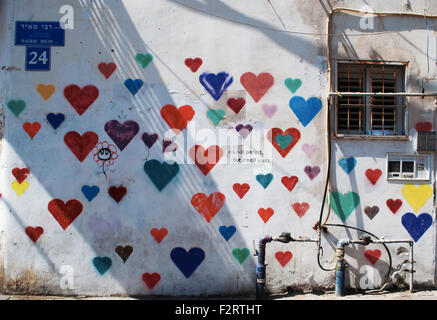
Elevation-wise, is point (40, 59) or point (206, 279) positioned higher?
point (40, 59)

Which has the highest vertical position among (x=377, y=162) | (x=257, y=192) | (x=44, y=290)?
(x=377, y=162)

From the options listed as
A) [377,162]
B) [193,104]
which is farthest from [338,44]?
[193,104]

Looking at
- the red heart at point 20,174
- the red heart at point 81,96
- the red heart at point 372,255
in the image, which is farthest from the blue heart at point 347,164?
the red heart at point 20,174

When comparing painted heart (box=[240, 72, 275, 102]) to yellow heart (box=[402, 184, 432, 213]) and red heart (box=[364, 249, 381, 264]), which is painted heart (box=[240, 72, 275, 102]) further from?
red heart (box=[364, 249, 381, 264])

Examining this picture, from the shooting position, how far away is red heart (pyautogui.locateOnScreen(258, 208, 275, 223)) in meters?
6.02

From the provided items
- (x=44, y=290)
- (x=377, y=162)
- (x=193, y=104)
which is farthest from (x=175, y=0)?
(x=44, y=290)

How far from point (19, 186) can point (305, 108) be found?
429 centimetres

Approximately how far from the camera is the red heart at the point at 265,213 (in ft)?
19.7

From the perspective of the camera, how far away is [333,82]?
6.12 metres

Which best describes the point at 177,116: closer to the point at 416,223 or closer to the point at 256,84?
the point at 256,84

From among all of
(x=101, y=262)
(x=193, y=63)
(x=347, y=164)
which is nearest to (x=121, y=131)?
(x=193, y=63)

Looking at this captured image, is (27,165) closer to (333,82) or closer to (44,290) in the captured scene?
(44,290)

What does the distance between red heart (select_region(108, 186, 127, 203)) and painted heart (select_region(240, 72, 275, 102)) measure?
2305 millimetres

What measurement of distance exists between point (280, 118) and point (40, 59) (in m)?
3.60
